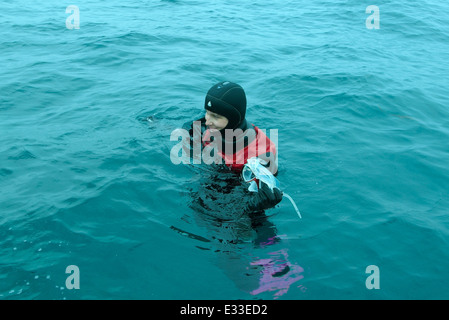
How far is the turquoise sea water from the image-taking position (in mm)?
4152

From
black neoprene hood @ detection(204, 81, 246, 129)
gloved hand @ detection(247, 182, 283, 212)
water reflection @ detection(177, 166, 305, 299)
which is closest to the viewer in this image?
water reflection @ detection(177, 166, 305, 299)

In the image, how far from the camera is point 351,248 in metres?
4.62

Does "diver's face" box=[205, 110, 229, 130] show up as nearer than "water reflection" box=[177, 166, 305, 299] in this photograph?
No

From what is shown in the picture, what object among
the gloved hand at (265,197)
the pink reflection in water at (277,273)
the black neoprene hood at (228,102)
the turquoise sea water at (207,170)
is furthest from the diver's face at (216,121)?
the pink reflection in water at (277,273)

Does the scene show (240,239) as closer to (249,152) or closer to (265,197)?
(265,197)

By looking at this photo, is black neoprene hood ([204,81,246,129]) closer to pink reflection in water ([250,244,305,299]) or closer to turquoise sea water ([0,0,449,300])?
turquoise sea water ([0,0,449,300])

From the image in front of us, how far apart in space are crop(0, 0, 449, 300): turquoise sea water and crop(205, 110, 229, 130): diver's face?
79 centimetres

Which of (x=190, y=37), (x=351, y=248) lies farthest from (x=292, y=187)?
(x=190, y=37)

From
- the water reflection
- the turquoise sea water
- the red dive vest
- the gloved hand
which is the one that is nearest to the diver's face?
the red dive vest

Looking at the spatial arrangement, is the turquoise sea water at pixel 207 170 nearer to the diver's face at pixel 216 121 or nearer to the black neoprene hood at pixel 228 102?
the diver's face at pixel 216 121

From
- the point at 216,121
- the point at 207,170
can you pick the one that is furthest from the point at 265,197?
the point at 207,170

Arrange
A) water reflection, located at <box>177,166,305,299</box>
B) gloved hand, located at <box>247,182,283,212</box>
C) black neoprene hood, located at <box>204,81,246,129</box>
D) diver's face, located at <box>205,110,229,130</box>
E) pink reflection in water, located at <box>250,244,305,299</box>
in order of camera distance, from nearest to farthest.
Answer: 1. pink reflection in water, located at <box>250,244,305,299</box>
2. water reflection, located at <box>177,166,305,299</box>
3. gloved hand, located at <box>247,182,283,212</box>
4. black neoprene hood, located at <box>204,81,246,129</box>
5. diver's face, located at <box>205,110,229,130</box>

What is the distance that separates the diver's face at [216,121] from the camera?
5.23 m

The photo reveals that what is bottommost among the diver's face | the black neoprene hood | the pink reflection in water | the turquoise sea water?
the pink reflection in water
